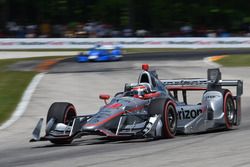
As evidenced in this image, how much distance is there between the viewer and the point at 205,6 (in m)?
52.2

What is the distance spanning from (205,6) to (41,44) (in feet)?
57.9

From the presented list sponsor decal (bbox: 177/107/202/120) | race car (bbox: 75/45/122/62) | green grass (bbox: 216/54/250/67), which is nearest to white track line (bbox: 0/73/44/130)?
sponsor decal (bbox: 177/107/202/120)

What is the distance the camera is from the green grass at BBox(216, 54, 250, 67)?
2703 centimetres

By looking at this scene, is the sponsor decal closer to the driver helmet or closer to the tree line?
the driver helmet

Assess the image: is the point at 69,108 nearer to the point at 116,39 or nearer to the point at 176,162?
the point at 176,162

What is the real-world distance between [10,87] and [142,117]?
10.2 meters

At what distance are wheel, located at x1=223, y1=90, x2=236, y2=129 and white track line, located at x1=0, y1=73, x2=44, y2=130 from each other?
4412 millimetres

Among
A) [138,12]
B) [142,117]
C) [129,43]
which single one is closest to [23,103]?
[142,117]

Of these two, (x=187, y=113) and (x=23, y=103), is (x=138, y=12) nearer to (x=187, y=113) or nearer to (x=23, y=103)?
(x=23, y=103)

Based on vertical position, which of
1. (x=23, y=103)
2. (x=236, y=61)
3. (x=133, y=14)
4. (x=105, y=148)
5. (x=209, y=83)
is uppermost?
(x=133, y=14)

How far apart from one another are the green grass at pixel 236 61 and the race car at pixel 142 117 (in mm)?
15032

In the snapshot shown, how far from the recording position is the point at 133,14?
157 feet

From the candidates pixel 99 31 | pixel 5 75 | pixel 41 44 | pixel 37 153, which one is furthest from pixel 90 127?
pixel 99 31

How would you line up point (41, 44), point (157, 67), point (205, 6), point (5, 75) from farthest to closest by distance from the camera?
point (205, 6) < point (41, 44) < point (157, 67) < point (5, 75)
